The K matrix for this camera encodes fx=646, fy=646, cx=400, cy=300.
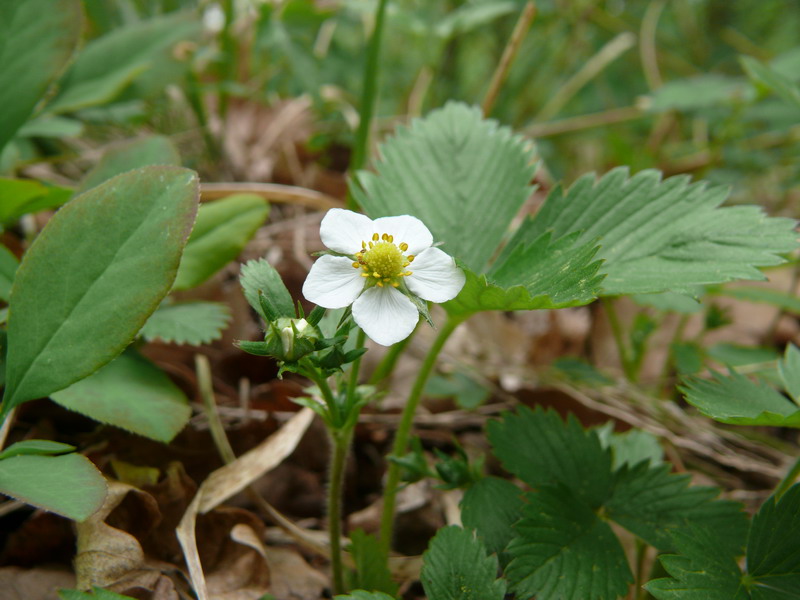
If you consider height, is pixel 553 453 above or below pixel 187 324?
below

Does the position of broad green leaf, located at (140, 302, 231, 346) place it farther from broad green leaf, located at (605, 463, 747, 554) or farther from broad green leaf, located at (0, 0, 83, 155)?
broad green leaf, located at (605, 463, 747, 554)

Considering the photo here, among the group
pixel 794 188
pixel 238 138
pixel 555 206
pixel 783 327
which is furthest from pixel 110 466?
pixel 794 188

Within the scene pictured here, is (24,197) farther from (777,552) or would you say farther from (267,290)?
(777,552)

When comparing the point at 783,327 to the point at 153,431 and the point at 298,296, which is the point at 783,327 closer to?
the point at 298,296

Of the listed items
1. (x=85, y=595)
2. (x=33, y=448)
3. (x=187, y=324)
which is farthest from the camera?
(x=187, y=324)

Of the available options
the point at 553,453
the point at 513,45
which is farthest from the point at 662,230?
the point at 513,45

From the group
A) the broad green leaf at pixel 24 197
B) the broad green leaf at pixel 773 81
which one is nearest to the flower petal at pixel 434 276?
the broad green leaf at pixel 24 197

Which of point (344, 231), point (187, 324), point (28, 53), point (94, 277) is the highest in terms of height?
point (28, 53)

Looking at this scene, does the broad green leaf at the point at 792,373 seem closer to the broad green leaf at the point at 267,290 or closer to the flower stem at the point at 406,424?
the flower stem at the point at 406,424
